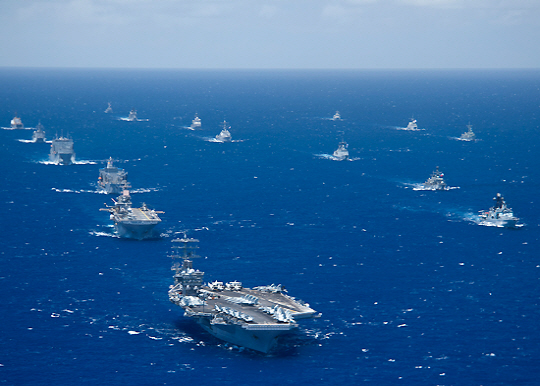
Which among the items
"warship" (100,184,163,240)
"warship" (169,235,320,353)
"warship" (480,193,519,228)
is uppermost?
"warship" (480,193,519,228)

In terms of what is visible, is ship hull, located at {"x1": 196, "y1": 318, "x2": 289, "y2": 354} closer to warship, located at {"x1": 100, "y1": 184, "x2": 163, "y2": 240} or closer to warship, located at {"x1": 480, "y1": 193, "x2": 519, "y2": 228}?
warship, located at {"x1": 100, "y1": 184, "x2": 163, "y2": 240}

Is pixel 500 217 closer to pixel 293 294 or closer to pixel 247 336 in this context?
pixel 293 294

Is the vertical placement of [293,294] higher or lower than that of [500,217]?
lower

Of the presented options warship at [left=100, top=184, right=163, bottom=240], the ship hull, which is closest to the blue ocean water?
the ship hull

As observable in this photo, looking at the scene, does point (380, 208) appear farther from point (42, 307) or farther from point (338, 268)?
point (42, 307)

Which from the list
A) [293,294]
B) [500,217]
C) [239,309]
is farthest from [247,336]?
[500,217]

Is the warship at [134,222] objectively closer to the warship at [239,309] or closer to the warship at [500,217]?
the warship at [239,309]

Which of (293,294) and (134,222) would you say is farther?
A: (134,222)

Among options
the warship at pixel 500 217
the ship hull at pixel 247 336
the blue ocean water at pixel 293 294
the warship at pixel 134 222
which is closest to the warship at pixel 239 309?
the ship hull at pixel 247 336
